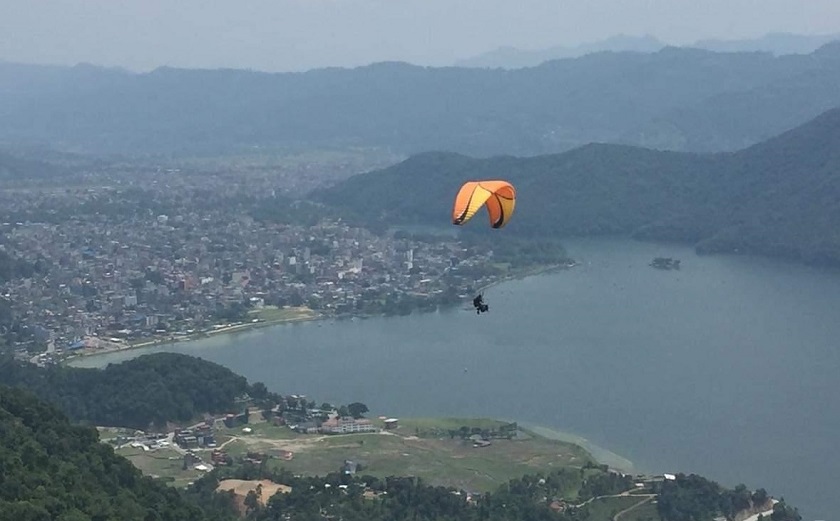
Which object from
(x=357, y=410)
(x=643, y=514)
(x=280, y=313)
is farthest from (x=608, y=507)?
(x=280, y=313)

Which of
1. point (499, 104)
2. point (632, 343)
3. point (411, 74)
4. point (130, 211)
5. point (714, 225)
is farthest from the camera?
point (411, 74)

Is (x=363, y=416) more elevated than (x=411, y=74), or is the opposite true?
(x=411, y=74)

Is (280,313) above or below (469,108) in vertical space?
below

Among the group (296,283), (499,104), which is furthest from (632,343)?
(499,104)

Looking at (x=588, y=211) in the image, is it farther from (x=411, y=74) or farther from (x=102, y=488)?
(x=411, y=74)

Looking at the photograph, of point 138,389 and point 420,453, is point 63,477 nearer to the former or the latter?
point 420,453

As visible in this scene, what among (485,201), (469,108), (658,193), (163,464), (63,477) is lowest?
(163,464)

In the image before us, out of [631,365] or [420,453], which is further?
[631,365]
